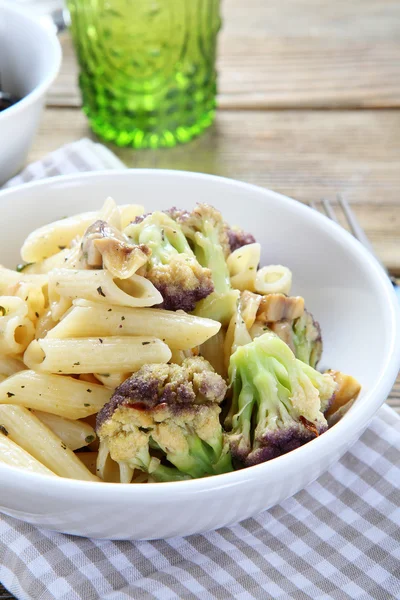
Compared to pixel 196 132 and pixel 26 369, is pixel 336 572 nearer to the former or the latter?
pixel 26 369

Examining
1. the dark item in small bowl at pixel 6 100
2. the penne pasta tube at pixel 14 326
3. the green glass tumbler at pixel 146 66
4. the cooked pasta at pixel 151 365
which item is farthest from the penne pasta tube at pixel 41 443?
the green glass tumbler at pixel 146 66

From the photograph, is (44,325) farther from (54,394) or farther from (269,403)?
(269,403)

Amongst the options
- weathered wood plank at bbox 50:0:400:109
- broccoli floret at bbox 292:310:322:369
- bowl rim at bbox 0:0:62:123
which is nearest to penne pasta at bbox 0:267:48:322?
broccoli floret at bbox 292:310:322:369

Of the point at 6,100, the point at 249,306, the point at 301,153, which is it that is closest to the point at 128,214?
the point at 249,306

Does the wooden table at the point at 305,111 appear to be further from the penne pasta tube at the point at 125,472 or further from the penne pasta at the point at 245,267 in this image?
the penne pasta tube at the point at 125,472

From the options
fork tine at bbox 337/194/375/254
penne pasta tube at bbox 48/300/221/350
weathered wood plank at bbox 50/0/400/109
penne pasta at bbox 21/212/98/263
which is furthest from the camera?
weathered wood plank at bbox 50/0/400/109

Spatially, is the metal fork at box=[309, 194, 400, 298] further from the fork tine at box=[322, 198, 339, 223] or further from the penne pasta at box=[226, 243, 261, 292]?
the penne pasta at box=[226, 243, 261, 292]
